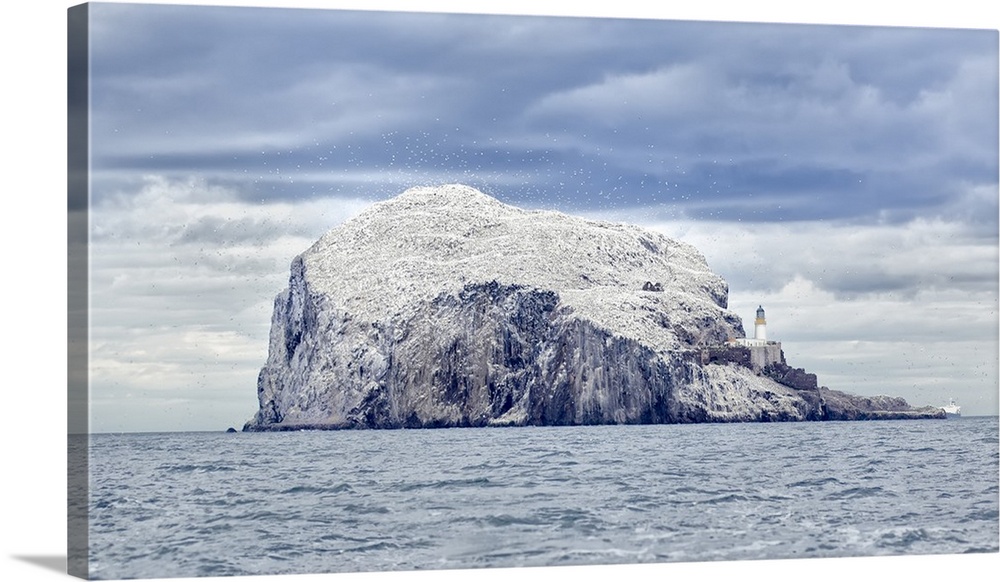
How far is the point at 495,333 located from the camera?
215ft

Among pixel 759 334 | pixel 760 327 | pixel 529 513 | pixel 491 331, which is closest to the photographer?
pixel 529 513

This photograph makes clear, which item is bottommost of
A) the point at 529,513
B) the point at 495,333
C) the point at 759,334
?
the point at 529,513

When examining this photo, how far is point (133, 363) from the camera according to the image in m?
26.3

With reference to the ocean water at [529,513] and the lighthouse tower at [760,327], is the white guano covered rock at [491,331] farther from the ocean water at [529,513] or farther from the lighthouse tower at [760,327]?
the ocean water at [529,513]

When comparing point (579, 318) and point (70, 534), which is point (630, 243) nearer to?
point (579, 318)

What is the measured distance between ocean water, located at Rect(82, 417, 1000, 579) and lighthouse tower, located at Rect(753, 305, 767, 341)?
41.3 ft

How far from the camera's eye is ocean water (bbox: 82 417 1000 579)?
60.0ft

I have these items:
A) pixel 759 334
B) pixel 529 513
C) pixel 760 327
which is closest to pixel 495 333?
pixel 759 334

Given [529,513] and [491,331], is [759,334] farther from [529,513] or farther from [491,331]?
[529,513]

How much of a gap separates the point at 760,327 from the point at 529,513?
2886 cm

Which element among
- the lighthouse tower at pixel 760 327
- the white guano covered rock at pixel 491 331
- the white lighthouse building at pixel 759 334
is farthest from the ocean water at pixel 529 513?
the white guano covered rock at pixel 491 331

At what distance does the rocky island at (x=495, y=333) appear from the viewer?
207 ft

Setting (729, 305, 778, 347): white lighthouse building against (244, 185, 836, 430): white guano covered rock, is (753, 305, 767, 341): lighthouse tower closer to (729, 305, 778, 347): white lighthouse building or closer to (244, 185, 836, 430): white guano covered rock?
(729, 305, 778, 347): white lighthouse building

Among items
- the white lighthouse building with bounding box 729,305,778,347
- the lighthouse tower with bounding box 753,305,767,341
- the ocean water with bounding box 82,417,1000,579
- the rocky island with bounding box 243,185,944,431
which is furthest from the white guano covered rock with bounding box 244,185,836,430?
the ocean water with bounding box 82,417,1000,579
